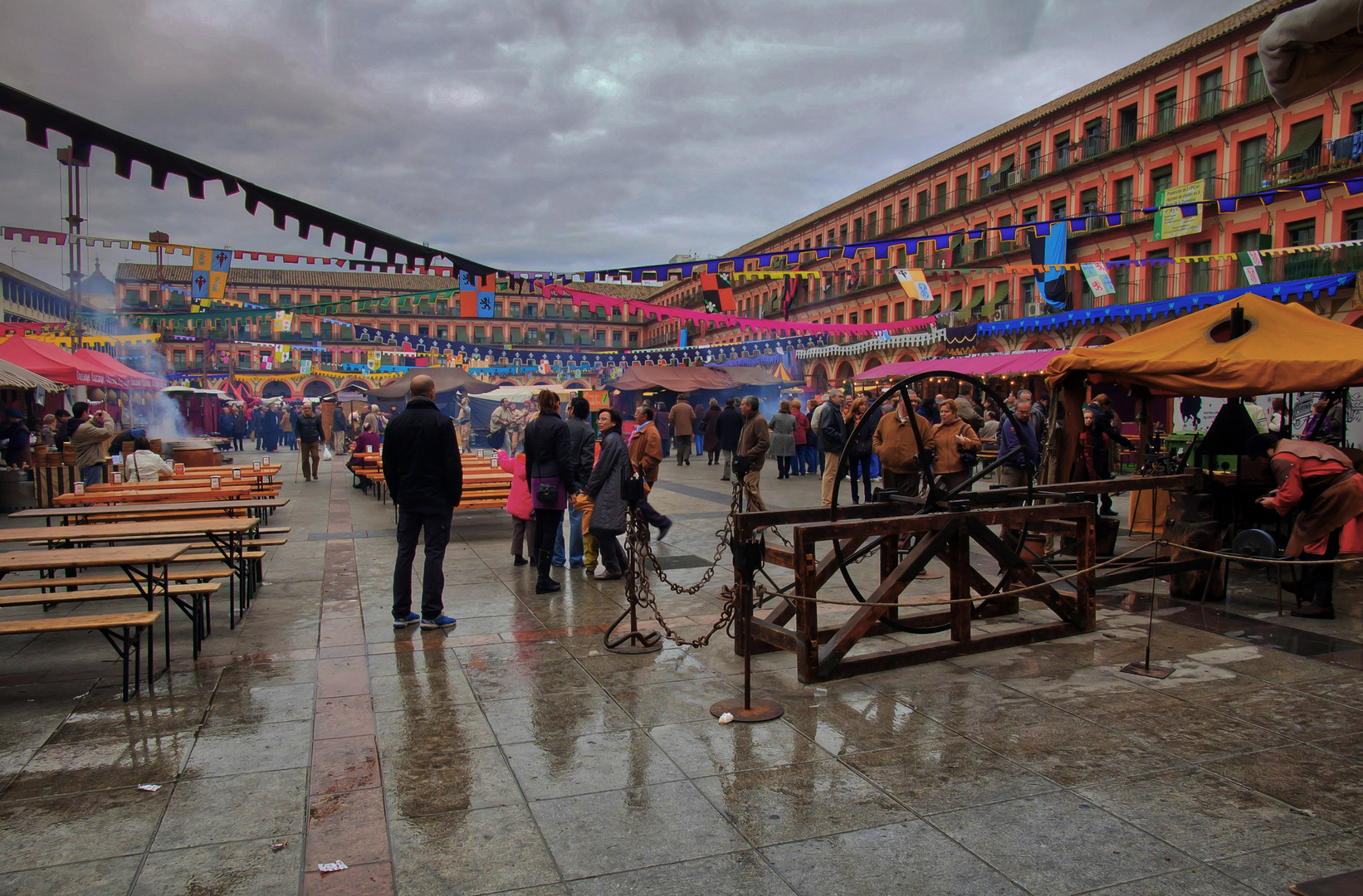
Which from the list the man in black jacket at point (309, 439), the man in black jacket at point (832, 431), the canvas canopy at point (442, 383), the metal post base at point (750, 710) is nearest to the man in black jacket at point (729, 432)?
the man in black jacket at point (832, 431)

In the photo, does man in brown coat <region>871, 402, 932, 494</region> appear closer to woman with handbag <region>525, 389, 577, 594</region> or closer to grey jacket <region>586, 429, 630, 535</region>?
grey jacket <region>586, 429, 630, 535</region>

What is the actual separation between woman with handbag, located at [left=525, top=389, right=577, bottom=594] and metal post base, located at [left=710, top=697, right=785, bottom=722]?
118 inches

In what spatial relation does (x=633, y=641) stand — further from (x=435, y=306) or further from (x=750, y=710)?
(x=435, y=306)

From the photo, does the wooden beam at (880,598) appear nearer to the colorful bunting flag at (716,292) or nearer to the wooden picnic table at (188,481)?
the wooden picnic table at (188,481)

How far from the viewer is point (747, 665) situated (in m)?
4.24

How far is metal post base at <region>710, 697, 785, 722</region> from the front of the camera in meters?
4.08

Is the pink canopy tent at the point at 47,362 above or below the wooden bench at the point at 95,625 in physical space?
above

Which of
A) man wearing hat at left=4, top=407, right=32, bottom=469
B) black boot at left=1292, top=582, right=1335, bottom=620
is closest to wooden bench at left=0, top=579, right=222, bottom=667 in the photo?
black boot at left=1292, top=582, right=1335, bottom=620

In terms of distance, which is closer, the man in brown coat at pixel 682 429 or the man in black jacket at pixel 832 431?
the man in black jacket at pixel 832 431

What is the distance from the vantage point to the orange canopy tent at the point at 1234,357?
662cm

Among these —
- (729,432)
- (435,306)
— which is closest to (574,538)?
(729,432)

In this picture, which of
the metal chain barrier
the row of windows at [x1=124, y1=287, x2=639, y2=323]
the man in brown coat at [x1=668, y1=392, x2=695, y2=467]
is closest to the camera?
the metal chain barrier

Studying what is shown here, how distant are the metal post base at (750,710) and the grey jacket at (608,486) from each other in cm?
287

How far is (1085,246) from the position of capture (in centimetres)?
3188
